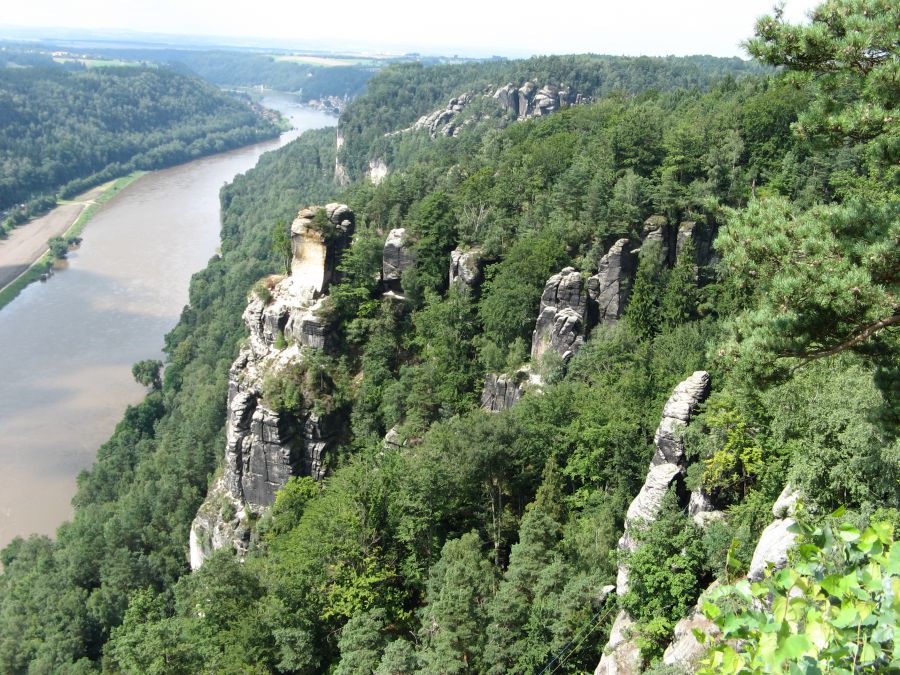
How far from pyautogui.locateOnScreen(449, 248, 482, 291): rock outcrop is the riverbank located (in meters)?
59.9

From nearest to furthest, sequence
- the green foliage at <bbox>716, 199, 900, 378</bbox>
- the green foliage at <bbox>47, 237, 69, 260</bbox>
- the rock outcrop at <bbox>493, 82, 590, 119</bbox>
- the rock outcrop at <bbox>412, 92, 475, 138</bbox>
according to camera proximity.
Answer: the green foliage at <bbox>716, 199, 900, 378</bbox> → the green foliage at <bbox>47, 237, 69, 260</bbox> → the rock outcrop at <bbox>493, 82, 590, 119</bbox> → the rock outcrop at <bbox>412, 92, 475, 138</bbox>

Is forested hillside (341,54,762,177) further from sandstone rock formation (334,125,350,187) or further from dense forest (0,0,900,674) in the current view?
dense forest (0,0,900,674)

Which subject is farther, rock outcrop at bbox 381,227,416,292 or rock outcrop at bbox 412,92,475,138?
rock outcrop at bbox 412,92,475,138

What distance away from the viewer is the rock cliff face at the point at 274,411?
31.0 m

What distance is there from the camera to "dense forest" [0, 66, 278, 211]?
120000 millimetres

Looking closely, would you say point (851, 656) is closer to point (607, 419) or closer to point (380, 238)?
point (607, 419)

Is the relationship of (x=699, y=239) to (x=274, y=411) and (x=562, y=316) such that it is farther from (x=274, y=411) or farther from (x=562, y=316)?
(x=274, y=411)

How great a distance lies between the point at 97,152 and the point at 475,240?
397ft

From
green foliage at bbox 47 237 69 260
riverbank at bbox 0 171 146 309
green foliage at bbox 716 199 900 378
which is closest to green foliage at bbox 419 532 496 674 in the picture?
green foliage at bbox 716 199 900 378

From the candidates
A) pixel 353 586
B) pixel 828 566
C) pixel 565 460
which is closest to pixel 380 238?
pixel 565 460

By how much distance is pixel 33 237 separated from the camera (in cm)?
9450

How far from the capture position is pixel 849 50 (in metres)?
9.23

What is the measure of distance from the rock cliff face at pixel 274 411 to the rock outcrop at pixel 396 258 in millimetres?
2156

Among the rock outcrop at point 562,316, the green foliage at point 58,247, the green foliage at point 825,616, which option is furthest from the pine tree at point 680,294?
the green foliage at point 58,247
